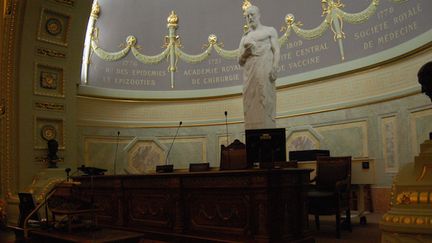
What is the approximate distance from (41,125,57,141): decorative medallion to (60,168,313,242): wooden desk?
240cm

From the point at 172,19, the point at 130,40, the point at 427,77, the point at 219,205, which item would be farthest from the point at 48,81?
the point at 427,77

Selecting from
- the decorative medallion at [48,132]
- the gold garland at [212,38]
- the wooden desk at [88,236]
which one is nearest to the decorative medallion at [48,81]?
the decorative medallion at [48,132]

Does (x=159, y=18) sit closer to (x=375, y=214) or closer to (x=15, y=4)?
(x=15, y=4)

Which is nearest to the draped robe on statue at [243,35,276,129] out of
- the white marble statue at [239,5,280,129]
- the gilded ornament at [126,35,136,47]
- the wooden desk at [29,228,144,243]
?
the white marble statue at [239,5,280,129]

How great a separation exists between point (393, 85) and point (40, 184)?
6271 millimetres

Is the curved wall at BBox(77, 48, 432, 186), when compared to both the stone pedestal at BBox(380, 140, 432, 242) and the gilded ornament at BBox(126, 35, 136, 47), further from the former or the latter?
the stone pedestal at BBox(380, 140, 432, 242)

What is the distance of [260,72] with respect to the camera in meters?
A: 6.31

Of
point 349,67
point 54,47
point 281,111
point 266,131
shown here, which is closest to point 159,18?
point 54,47

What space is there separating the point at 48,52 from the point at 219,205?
4.83m

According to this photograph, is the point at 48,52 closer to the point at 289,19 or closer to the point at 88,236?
the point at 88,236

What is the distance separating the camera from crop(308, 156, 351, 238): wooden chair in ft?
15.3

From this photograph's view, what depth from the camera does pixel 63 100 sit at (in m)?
7.24

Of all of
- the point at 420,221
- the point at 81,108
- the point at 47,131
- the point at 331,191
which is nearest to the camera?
the point at 420,221

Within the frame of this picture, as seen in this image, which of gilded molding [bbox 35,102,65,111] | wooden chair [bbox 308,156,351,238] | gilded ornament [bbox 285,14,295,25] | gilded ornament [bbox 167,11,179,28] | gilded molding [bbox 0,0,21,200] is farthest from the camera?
gilded ornament [bbox 167,11,179,28]
